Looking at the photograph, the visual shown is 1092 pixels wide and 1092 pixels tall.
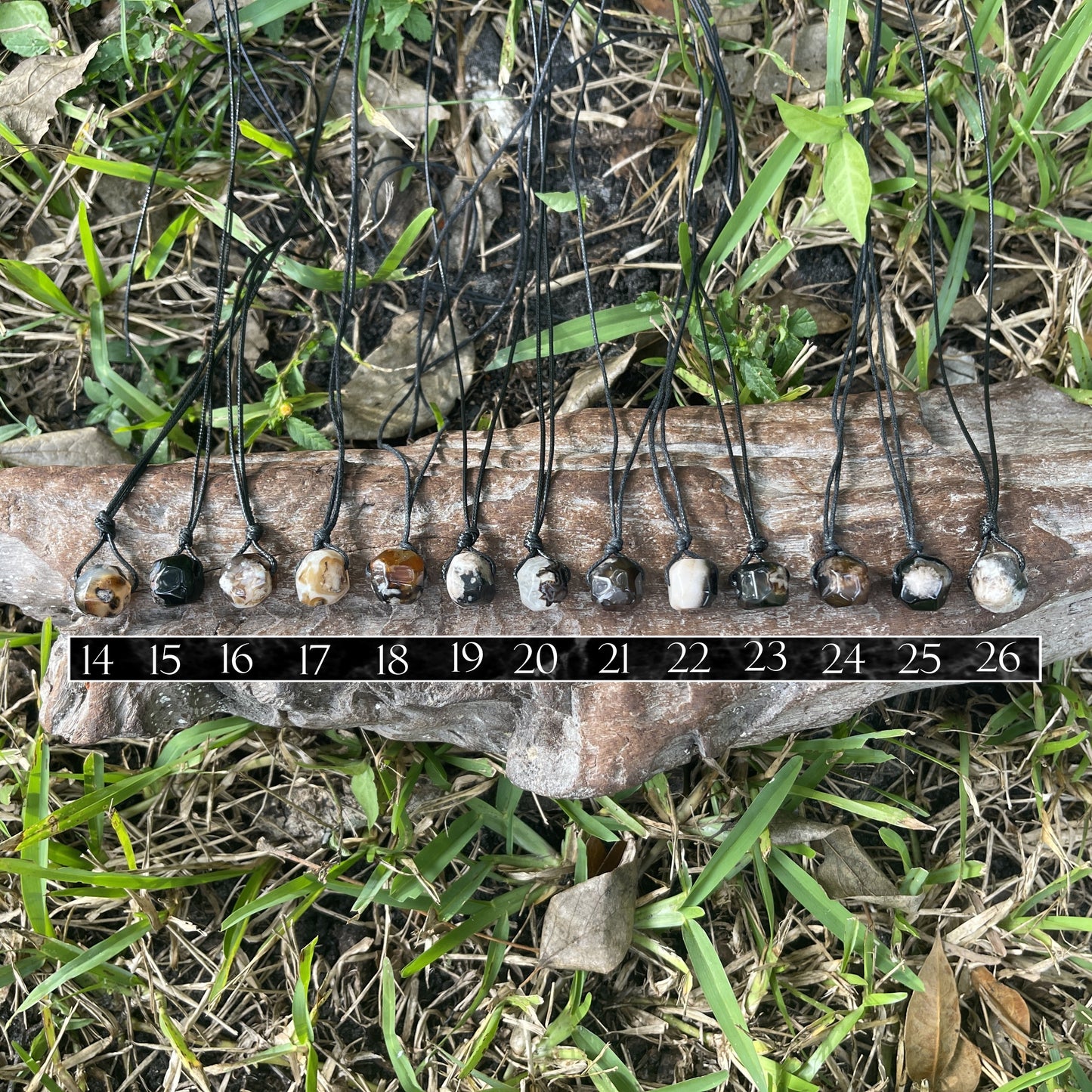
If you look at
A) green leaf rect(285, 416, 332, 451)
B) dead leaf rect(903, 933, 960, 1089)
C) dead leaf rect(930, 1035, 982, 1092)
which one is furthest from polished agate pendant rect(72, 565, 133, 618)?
dead leaf rect(930, 1035, 982, 1092)

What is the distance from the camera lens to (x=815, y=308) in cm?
231

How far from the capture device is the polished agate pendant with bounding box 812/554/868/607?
5.67ft

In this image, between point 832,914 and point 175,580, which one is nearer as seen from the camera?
point 175,580

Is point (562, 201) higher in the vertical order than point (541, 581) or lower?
higher

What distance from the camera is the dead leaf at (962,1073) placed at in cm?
207

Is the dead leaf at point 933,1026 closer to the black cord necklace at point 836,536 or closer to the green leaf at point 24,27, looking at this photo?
the black cord necklace at point 836,536

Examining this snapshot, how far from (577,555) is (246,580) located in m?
0.65

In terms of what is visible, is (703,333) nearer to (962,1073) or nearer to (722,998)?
(722,998)

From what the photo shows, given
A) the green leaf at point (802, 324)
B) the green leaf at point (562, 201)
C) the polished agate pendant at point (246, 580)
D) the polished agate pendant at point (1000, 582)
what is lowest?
the polished agate pendant at point (1000, 582)

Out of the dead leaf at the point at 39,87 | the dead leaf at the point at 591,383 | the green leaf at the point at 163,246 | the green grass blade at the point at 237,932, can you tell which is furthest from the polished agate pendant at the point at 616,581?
the dead leaf at the point at 39,87

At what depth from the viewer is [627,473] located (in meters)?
1.83

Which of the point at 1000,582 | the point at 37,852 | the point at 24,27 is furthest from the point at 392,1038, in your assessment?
the point at 24,27

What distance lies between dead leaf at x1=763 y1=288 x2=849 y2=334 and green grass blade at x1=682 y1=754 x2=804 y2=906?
1.06 m

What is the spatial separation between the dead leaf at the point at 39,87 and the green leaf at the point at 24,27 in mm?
27
